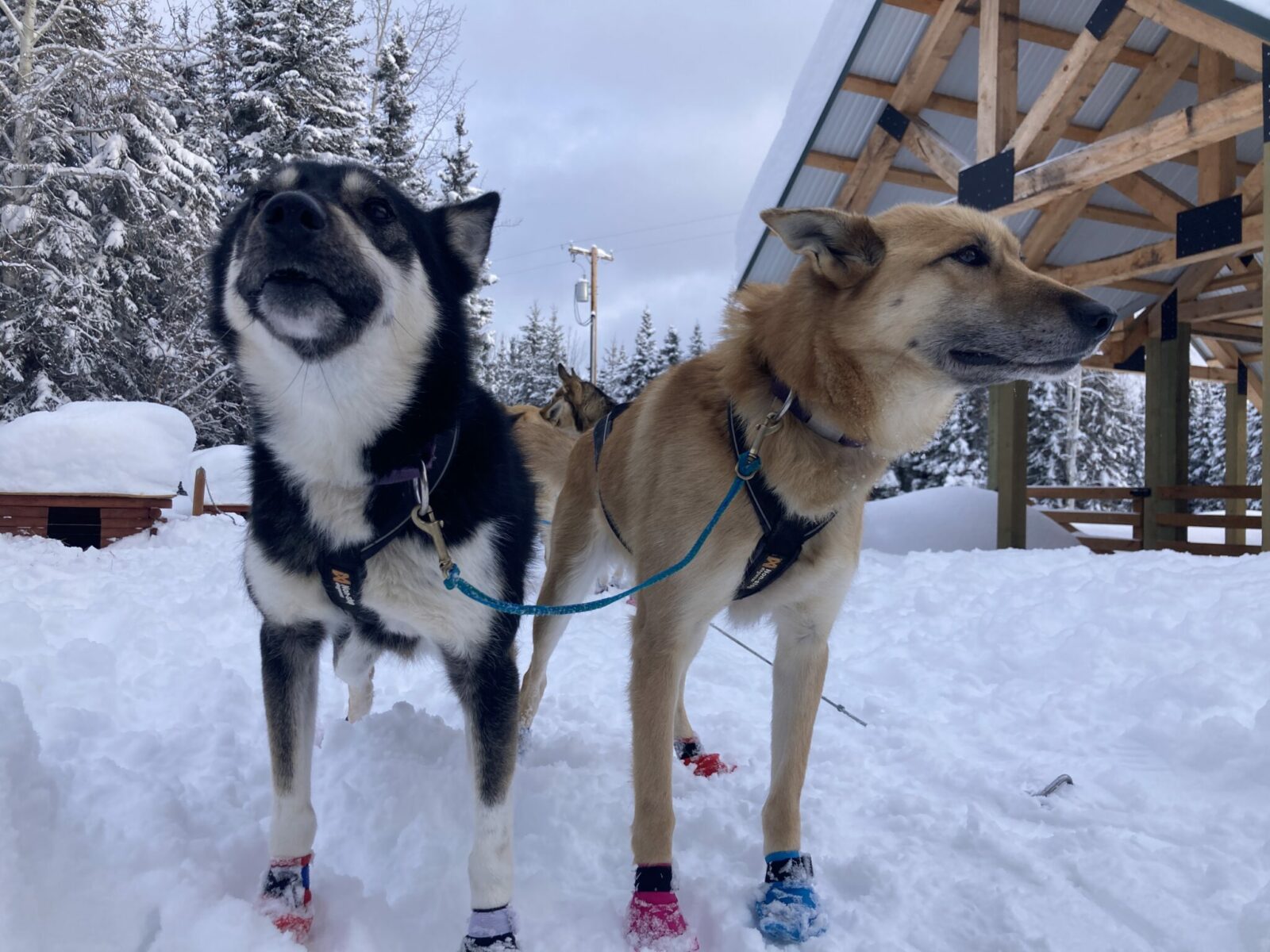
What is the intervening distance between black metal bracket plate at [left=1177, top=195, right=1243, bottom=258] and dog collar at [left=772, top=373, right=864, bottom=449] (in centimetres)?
804

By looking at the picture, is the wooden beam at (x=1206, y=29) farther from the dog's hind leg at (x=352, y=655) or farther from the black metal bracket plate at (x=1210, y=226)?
the dog's hind leg at (x=352, y=655)

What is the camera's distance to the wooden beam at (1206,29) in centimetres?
575

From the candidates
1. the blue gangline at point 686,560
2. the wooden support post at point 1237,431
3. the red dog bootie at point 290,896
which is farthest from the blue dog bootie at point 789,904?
the wooden support post at point 1237,431

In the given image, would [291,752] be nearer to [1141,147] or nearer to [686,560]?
[686,560]

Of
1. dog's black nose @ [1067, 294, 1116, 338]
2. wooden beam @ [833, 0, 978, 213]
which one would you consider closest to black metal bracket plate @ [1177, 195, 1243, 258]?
wooden beam @ [833, 0, 978, 213]

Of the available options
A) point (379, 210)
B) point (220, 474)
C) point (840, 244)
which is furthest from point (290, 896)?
point (220, 474)

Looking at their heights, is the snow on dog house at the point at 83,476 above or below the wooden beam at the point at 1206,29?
below

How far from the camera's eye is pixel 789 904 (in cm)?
216

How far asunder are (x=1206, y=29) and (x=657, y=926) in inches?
292

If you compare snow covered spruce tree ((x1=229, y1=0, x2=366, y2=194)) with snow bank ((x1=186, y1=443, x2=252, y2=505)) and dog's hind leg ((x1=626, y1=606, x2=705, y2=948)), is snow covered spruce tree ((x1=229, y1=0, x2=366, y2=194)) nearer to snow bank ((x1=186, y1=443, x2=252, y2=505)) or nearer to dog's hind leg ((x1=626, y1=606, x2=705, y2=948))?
snow bank ((x1=186, y1=443, x2=252, y2=505))

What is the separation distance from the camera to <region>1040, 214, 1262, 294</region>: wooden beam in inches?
310

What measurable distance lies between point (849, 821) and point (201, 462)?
15212 mm

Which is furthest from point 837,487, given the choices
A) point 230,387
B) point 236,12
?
point 236,12

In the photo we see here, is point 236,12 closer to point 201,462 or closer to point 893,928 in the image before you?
point 201,462
